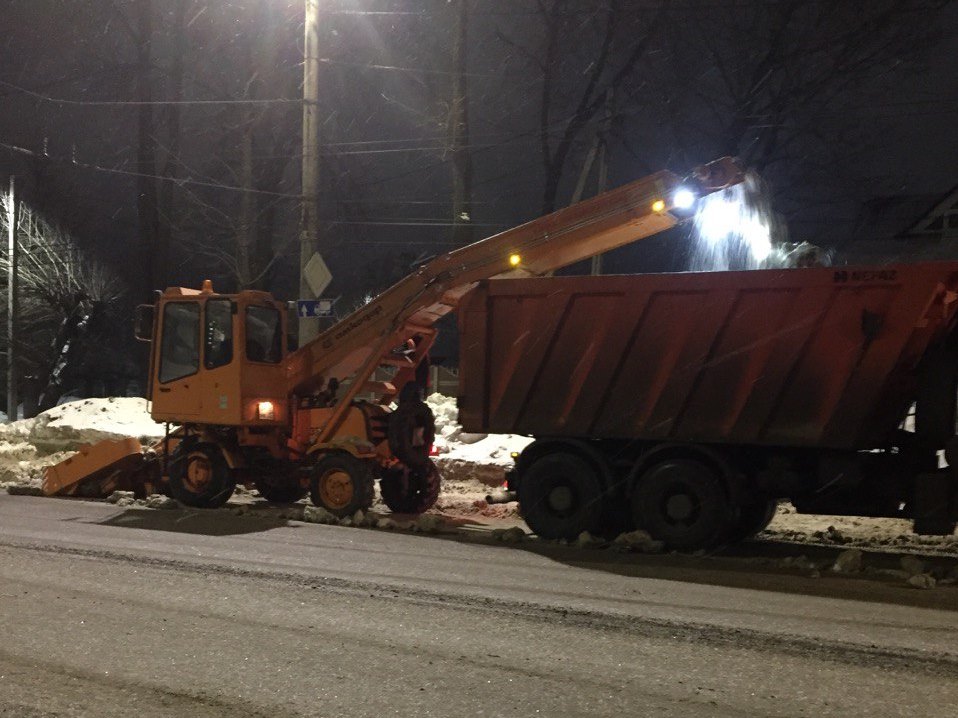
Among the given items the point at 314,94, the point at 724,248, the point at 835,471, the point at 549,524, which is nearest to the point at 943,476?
the point at 835,471

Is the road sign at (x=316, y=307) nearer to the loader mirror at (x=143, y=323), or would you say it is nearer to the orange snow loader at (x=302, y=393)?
the orange snow loader at (x=302, y=393)

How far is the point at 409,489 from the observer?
14.1 meters

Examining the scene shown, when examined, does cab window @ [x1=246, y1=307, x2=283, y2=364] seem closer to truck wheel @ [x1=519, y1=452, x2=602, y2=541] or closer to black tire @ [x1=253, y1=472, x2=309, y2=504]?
black tire @ [x1=253, y1=472, x2=309, y2=504]

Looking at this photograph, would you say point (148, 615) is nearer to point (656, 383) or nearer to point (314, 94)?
point (656, 383)

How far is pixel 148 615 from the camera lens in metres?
7.25

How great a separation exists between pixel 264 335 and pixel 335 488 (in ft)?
7.47

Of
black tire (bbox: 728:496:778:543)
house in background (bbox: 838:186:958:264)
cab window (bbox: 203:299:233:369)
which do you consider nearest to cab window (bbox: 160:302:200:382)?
cab window (bbox: 203:299:233:369)

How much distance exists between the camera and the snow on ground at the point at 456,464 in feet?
41.6

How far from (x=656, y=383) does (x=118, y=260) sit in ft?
115

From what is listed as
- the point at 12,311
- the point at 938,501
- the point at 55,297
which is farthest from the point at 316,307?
the point at 55,297

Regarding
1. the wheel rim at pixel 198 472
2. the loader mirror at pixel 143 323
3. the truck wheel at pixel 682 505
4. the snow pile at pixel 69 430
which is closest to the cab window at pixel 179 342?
the loader mirror at pixel 143 323

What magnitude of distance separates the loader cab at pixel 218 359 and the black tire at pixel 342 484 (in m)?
1.13

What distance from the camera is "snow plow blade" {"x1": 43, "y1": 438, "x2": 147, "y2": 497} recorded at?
1473 centimetres

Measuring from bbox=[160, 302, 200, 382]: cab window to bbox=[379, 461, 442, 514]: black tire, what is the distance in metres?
2.90
